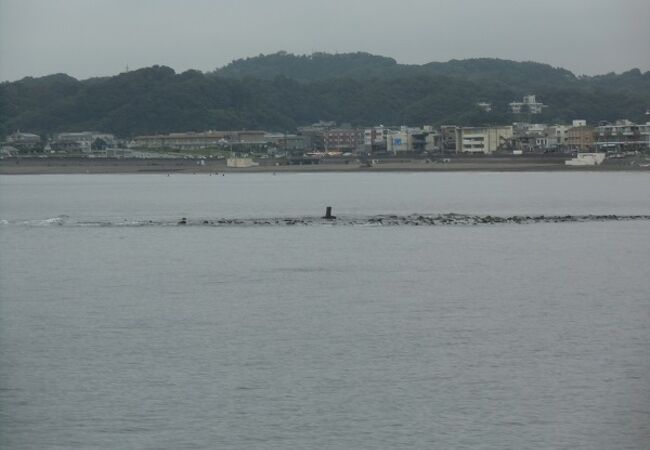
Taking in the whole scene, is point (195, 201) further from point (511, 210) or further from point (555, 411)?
point (555, 411)

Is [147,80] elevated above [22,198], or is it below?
above

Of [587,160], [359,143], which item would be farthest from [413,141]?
[587,160]

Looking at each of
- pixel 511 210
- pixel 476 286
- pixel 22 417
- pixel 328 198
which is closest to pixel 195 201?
pixel 328 198

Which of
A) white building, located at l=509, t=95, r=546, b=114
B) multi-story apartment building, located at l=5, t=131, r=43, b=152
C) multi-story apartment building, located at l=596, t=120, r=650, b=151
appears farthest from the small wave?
white building, located at l=509, t=95, r=546, b=114

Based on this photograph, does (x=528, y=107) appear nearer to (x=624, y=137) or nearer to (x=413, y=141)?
(x=413, y=141)

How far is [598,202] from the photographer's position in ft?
214

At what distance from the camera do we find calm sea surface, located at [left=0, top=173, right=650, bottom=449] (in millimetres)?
14953

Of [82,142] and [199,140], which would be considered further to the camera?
[199,140]

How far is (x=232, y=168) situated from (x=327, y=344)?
4529 inches

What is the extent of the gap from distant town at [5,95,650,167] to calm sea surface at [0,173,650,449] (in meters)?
90.9

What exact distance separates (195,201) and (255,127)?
10896 centimetres

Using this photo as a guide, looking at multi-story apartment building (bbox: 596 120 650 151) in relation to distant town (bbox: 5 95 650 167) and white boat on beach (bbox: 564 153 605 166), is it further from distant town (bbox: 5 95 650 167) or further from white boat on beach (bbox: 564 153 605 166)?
white boat on beach (bbox: 564 153 605 166)

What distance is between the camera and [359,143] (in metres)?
Result: 167

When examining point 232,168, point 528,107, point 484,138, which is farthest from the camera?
point 528,107
